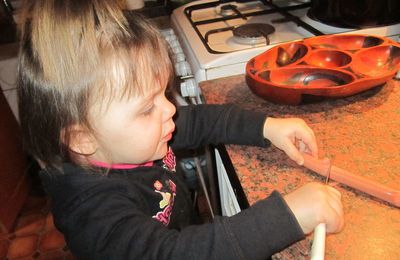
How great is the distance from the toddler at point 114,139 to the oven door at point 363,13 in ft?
1.18

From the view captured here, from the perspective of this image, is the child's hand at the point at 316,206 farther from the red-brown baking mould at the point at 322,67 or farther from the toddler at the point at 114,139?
the red-brown baking mould at the point at 322,67

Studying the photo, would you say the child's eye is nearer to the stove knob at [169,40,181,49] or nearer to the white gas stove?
the white gas stove

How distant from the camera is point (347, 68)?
62cm

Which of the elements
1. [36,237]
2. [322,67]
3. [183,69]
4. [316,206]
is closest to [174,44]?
[183,69]

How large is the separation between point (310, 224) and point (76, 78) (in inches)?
13.9

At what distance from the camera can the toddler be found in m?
0.43

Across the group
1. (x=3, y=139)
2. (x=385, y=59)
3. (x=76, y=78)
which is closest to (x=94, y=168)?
(x=76, y=78)

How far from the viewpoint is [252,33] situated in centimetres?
81

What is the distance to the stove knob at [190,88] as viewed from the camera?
32.3 inches

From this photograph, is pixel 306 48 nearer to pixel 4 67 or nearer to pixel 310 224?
pixel 310 224

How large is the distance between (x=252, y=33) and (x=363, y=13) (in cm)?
24

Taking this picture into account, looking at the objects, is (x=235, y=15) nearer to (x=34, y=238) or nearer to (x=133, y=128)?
(x=133, y=128)

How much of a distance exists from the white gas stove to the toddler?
196mm

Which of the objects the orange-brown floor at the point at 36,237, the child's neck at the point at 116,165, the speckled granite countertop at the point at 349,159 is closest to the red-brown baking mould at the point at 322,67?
the speckled granite countertop at the point at 349,159
